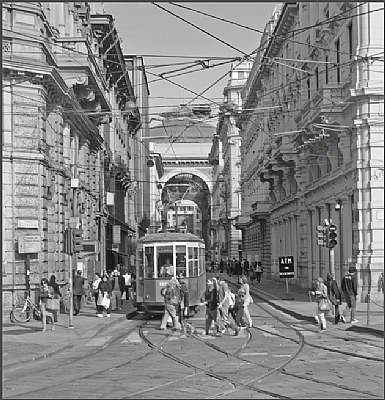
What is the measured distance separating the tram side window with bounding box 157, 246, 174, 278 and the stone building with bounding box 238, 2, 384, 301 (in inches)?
198

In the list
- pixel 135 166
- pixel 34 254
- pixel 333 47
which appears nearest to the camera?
pixel 34 254

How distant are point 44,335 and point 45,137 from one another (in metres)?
9.11

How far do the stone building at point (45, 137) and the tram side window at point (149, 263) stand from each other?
264 cm

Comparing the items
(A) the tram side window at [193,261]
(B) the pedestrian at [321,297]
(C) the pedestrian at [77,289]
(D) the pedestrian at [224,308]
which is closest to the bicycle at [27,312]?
(C) the pedestrian at [77,289]

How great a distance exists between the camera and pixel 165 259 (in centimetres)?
2673

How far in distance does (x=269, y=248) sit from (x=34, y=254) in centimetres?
3935

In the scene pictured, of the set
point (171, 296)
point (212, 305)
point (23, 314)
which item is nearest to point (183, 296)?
point (171, 296)

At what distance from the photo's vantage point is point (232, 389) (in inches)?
450

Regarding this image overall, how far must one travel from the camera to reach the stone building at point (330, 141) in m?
26.9

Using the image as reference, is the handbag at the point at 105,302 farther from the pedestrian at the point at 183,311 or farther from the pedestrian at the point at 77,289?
the pedestrian at the point at 183,311

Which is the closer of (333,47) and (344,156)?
(344,156)

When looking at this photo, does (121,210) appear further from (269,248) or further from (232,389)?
(232,389)

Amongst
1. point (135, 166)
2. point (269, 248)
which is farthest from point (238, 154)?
point (269, 248)

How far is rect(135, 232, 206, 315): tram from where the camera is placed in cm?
2656
